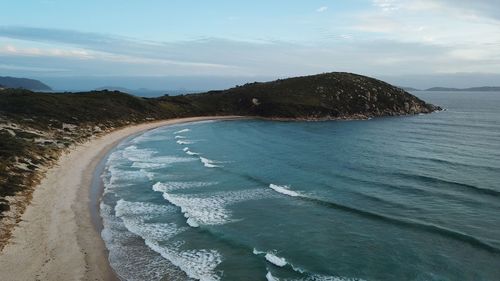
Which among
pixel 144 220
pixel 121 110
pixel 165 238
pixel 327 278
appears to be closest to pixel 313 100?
pixel 121 110

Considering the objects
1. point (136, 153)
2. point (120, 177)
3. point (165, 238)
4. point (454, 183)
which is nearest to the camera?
point (165, 238)

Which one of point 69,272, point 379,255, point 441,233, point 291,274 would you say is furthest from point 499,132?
point 69,272

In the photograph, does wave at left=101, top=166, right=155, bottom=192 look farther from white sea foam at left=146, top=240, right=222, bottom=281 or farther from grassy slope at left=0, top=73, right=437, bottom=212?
white sea foam at left=146, top=240, right=222, bottom=281

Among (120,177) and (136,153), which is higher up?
(136,153)

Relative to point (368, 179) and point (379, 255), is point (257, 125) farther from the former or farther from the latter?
point (379, 255)

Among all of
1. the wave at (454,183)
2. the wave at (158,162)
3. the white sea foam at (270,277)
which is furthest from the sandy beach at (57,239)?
the wave at (454,183)

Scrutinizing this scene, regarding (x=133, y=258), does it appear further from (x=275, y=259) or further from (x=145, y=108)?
(x=145, y=108)
